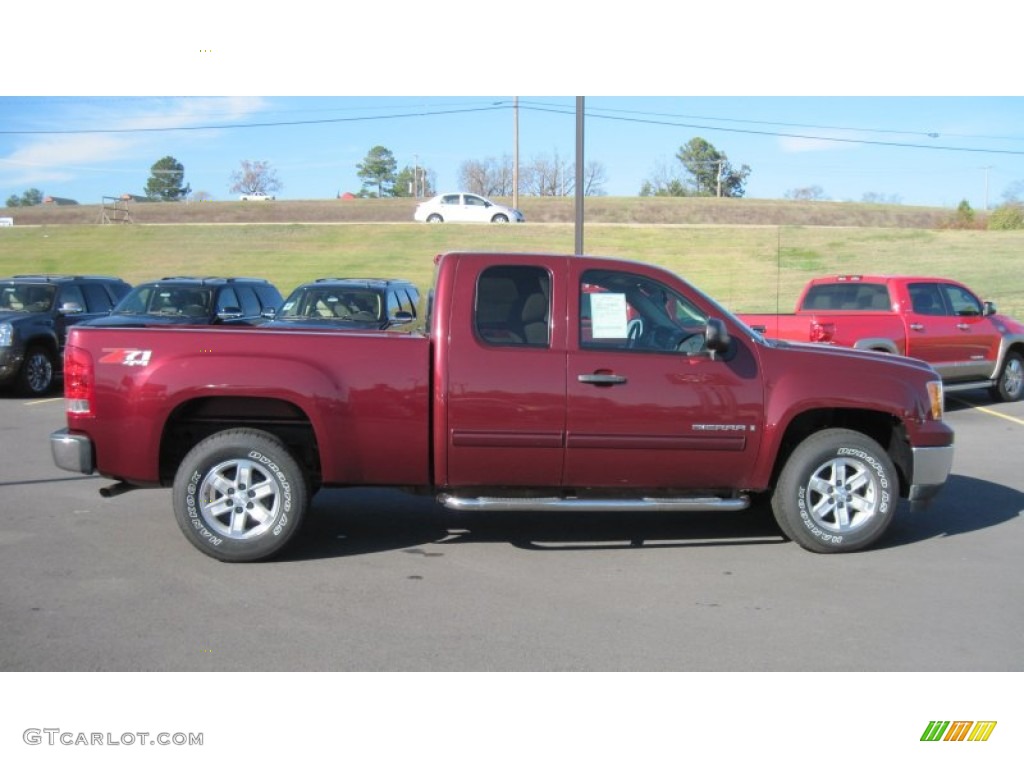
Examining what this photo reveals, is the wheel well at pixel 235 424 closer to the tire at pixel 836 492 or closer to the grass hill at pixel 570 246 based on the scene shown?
the tire at pixel 836 492

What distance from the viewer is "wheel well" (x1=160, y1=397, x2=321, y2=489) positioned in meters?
6.05

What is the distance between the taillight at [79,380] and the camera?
588 cm

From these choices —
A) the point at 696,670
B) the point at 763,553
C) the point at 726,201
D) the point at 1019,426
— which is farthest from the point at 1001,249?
the point at 696,670

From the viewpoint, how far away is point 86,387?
589cm

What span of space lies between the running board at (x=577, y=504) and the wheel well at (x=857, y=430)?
53cm

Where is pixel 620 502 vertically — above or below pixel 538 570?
above

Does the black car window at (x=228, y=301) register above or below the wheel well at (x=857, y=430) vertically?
above

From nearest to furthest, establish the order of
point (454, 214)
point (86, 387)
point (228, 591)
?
point (228, 591) < point (86, 387) < point (454, 214)

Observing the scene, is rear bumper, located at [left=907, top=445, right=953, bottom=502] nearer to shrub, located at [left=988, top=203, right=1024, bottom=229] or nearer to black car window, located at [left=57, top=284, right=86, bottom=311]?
black car window, located at [left=57, top=284, right=86, bottom=311]

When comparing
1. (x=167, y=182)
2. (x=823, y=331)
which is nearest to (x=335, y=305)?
(x=823, y=331)

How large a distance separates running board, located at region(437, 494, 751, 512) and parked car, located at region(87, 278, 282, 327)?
8.57 meters

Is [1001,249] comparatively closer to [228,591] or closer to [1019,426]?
[1019,426]

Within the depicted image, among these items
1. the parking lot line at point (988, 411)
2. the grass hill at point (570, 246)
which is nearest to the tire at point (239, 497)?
the parking lot line at point (988, 411)

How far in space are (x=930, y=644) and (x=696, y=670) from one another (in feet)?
4.15
